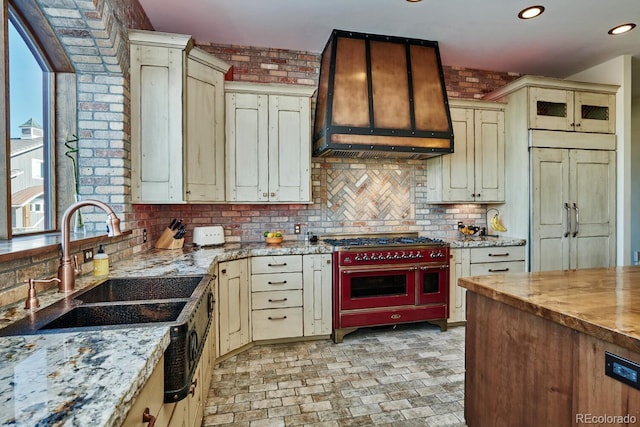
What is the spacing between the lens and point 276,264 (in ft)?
Answer: 10.1

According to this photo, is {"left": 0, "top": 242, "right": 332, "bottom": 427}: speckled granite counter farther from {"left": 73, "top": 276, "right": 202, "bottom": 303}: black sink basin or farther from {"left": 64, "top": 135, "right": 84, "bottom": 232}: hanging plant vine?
{"left": 64, "top": 135, "right": 84, "bottom": 232}: hanging plant vine

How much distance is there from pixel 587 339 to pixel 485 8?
2837 mm

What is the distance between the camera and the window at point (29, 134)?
6.08 ft

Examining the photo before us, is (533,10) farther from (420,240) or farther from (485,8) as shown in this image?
(420,240)

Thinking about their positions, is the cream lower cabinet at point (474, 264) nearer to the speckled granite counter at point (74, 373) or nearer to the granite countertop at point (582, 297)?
the granite countertop at point (582, 297)

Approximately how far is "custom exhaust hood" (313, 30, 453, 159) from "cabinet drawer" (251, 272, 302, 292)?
4.12 ft

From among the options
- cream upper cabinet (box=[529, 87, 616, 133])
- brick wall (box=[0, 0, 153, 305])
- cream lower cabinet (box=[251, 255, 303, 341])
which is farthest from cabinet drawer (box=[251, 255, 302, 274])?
cream upper cabinet (box=[529, 87, 616, 133])

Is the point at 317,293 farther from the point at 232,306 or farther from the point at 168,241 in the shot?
the point at 168,241

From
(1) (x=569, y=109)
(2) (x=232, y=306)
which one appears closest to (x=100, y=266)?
(2) (x=232, y=306)

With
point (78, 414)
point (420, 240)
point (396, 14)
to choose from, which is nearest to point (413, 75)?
point (396, 14)

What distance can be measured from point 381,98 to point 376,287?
1.86 meters

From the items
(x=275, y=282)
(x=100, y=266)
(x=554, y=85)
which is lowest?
(x=275, y=282)

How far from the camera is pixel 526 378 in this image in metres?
1.47

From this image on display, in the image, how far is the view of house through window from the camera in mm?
1862
